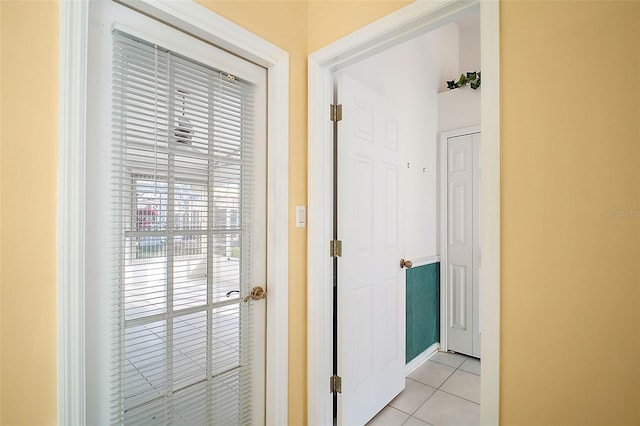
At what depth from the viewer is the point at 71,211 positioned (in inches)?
34.4

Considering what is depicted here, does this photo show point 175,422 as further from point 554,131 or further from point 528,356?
point 554,131

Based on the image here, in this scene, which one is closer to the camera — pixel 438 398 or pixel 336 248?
pixel 336 248

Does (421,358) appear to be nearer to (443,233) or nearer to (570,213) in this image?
(443,233)

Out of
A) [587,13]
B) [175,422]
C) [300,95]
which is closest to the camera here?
[587,13]

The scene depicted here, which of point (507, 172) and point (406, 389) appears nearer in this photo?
point (507, 172)

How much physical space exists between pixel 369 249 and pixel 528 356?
1020mm

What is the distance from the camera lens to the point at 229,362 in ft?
4.50

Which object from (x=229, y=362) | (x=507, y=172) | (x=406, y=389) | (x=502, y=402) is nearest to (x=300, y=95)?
(x=507, y=172)

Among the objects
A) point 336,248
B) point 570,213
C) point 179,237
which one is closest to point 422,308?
point 336,248

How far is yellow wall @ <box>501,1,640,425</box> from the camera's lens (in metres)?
0.78

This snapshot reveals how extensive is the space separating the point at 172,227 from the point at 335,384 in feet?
4.06

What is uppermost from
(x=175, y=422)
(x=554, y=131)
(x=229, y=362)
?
(x=554, y=131)

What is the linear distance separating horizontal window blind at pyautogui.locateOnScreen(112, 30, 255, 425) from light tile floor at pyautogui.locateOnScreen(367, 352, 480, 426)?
113 centimetres

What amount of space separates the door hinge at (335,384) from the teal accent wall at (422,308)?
106 centimetres
